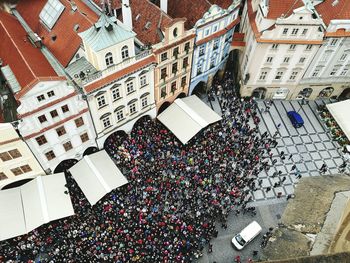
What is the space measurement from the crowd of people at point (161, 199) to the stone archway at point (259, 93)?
12.7ft

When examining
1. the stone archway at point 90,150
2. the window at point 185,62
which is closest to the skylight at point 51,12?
the stone archway at point 90,150

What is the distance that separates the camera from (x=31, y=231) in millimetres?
33656

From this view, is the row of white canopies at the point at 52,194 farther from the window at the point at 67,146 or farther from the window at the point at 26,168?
the window at the point at 67,146

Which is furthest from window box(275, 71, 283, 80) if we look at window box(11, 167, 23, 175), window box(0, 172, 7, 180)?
window box(0, 172, 7, 180)

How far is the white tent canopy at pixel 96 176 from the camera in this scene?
1398 inches

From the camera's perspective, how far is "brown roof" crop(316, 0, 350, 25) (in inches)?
1516

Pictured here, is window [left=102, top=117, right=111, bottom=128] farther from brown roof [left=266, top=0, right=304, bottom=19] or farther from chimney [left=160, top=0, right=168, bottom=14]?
brown roof [left=266, top=0, right=304, bottom=19]

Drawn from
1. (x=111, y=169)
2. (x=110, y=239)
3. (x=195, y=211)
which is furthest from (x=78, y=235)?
(x=195, y=211)

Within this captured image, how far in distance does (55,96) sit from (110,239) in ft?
48.4

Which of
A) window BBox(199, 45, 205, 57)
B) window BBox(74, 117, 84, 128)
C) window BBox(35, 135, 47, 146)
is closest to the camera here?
window BBox(35, 135, 47, 146)

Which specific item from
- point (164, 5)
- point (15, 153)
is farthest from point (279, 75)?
point (15, 153)

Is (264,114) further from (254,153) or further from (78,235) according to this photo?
(78,235)

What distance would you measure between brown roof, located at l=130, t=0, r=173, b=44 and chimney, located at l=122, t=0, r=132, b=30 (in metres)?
1.57

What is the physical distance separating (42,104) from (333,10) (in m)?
33.4
